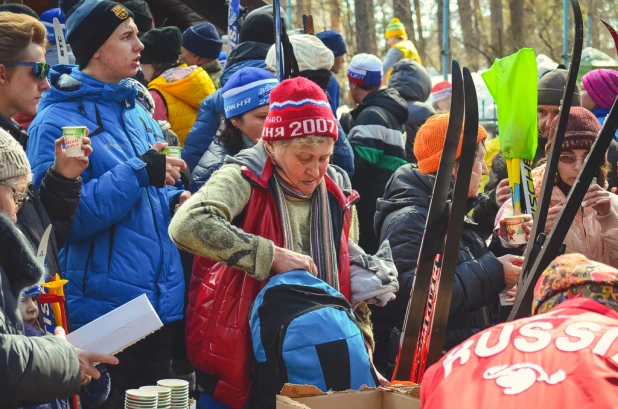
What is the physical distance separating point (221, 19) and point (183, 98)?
348 centimetres

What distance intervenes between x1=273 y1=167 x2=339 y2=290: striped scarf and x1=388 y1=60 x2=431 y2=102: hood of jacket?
411cm

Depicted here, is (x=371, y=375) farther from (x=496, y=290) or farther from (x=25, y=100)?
(x=25, y=100)

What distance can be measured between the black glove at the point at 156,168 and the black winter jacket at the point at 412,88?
12.4ft

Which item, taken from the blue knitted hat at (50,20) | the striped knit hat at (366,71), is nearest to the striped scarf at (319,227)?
the blue knitted hat at (50,20)

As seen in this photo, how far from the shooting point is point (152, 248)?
412 cm

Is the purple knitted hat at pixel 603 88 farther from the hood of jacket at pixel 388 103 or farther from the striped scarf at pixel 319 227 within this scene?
the striped scarf at pixel 319 227

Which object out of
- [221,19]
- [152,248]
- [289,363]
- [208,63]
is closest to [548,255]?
[289,363]

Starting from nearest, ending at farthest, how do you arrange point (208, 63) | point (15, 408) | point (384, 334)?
point (15, 408), point (384, 334), point (208, 63)

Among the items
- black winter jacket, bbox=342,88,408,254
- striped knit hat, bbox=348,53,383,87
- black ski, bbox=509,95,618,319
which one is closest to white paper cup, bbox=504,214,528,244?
black ski, bbox=509,95,618,319

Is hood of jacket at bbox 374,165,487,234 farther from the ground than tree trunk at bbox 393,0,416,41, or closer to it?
farther from the ground

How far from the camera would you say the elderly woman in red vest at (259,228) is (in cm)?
362

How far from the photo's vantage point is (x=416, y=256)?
14.6 ft

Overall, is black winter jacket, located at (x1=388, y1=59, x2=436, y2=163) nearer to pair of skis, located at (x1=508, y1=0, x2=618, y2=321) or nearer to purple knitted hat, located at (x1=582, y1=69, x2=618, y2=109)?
purple knitted hat, located at (x1=582, y1=69, x2=618, y2=109)

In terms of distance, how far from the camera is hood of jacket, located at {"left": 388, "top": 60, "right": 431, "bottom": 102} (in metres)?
7.84
